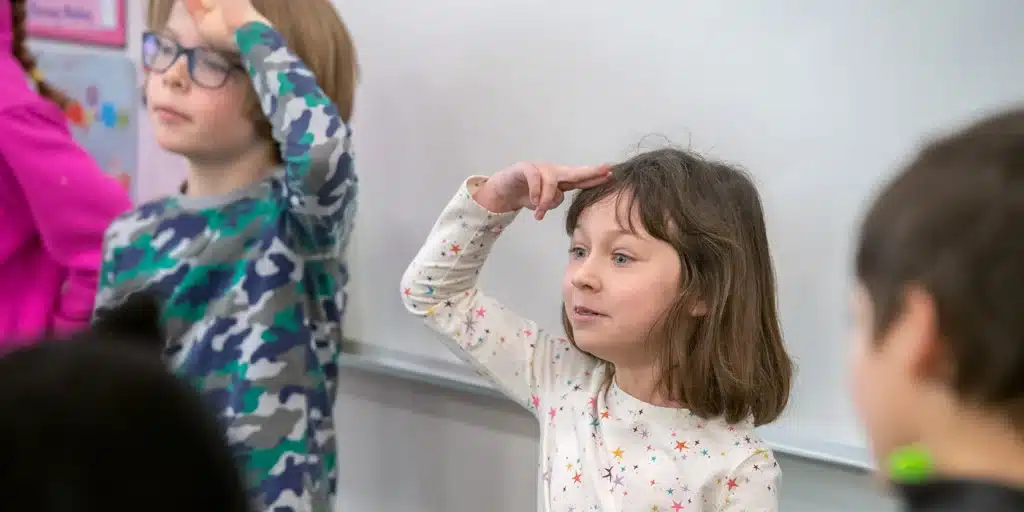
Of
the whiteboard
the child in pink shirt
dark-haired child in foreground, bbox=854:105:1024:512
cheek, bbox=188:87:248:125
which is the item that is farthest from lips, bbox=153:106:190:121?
dark-haired child in foreground, bbox=854:105:1024:512

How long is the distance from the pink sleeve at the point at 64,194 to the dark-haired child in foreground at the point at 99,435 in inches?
40.6

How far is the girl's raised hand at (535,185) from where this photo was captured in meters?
1.01

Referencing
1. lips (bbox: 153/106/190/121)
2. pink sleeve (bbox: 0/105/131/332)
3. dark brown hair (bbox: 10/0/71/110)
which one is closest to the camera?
lips (bbox: 153/106/190/121)

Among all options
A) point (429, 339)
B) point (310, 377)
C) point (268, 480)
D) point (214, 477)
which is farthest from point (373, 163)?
point (214, 477)

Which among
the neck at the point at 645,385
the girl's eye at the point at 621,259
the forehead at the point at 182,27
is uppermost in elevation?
the forehead at the point at 182,27

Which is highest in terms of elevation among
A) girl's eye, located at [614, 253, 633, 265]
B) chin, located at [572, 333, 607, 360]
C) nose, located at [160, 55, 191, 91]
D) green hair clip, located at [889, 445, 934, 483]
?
nose, located at [160, 55, 191, 91]

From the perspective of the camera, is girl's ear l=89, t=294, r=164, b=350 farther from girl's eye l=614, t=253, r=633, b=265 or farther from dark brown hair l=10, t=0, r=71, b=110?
dark brown hair l=10, t=0, r=71, b=110

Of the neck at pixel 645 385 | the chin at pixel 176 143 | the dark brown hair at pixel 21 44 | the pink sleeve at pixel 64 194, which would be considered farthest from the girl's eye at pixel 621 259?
the dark brown hair at pixel 21 44

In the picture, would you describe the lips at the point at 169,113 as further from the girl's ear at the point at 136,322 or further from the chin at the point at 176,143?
the girl's ear at the point at 136,322

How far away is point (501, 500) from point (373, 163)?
1.82 ft

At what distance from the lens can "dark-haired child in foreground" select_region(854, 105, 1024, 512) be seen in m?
0.47

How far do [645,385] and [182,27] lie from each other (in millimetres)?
743

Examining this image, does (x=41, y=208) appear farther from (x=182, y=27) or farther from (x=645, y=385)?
(x=645, y=385)

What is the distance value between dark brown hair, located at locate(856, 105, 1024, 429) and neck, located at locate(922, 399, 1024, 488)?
11mm
